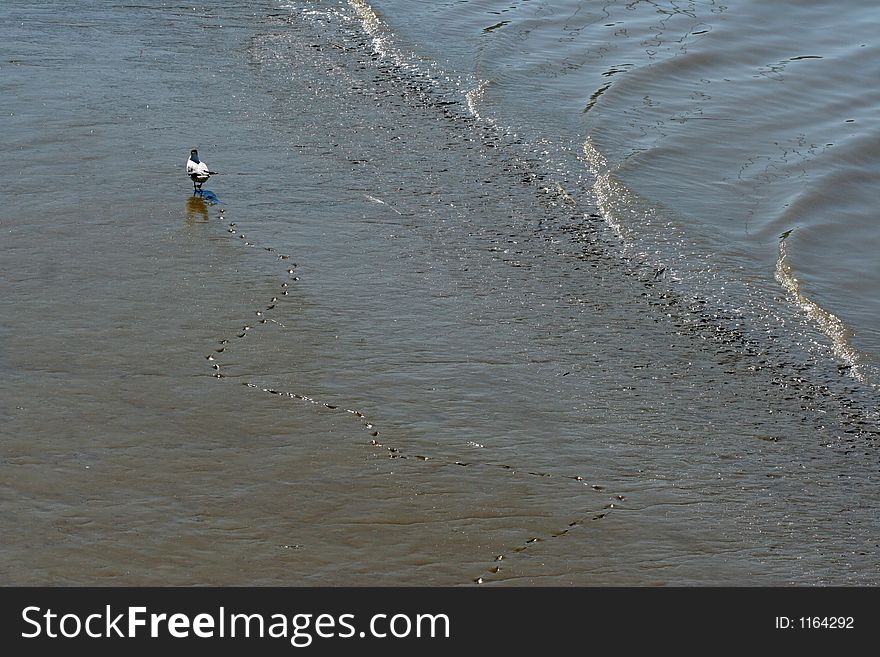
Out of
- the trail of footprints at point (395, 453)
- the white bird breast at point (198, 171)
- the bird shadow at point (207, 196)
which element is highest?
the white bird breast at point (198, 171)

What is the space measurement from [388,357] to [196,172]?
3.37m

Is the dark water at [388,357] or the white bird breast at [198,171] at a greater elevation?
the white bird breast at [198,171]

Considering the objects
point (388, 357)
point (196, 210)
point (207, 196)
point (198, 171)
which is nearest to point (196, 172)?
point (198, 171)

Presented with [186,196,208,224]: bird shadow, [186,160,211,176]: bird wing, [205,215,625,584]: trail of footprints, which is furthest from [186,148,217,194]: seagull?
[205,215,625,584]: trail of footprints

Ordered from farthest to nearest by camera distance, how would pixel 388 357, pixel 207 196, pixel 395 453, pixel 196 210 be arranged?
pixel 207 196, pixel 196 210, pixel 388 357, pixel 395 453

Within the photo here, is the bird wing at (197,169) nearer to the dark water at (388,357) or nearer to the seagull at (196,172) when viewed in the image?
the seagull at (196,172)

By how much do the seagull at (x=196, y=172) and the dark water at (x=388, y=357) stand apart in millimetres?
188

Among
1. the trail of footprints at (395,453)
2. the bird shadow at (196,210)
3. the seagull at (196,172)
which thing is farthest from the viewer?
the seagull at (196,172)

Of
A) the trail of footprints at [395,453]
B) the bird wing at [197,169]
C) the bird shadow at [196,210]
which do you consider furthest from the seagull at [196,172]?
the trail of footprints at [395,453]

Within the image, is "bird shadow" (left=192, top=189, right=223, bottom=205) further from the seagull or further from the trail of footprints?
the trail of footprints

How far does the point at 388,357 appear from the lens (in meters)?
8.95

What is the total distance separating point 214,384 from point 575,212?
494cm

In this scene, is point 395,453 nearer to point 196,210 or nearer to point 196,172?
point 196,210

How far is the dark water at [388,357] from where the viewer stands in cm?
706
